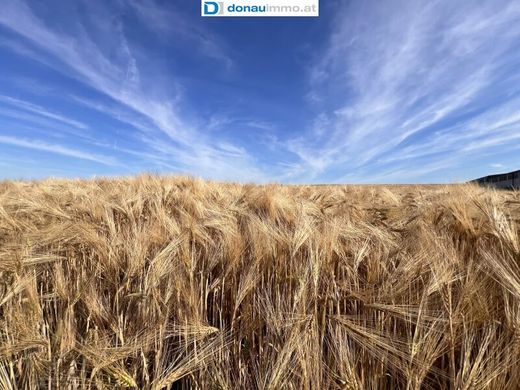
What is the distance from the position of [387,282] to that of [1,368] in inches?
63.1

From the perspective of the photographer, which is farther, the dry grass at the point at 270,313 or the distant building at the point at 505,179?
the distant building at the point at 505,179

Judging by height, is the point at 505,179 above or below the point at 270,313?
above

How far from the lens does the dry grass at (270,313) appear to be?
3.57 ft

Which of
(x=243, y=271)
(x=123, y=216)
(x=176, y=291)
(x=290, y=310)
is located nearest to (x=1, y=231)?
(x=123, y=216)

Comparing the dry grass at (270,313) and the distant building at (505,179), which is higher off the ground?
the distant building at (505,179)

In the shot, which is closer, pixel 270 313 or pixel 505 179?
pixel 270 313

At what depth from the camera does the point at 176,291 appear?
4.77ft

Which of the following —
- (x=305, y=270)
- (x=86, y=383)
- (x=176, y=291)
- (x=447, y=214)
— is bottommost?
(x=86, y=383)

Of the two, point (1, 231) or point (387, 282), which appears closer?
point (387, 282)

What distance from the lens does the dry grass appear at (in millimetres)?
1089

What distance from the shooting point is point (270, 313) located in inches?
48.9

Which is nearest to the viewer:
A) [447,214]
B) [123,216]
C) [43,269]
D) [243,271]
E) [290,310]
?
[290,310]

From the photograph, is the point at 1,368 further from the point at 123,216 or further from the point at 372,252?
the point at 123,216

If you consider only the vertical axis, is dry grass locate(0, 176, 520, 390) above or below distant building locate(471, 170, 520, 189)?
below
